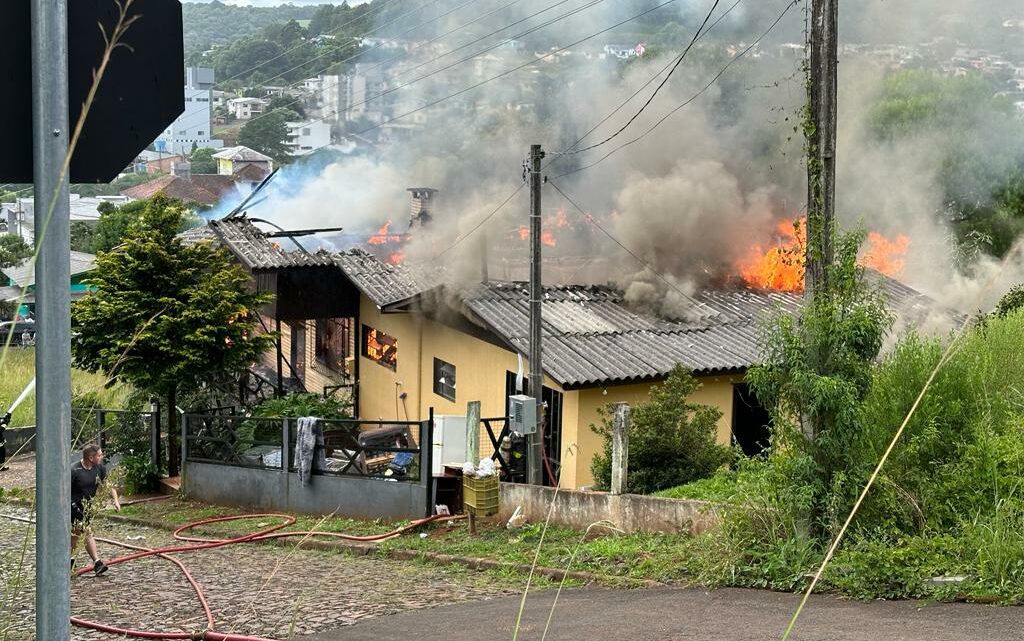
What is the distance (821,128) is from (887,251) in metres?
16.9

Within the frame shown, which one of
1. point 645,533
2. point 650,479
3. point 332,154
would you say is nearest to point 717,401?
point 650,479

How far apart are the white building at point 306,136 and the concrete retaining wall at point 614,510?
51297 mm

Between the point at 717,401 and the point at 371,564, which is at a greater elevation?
the point at 717,401

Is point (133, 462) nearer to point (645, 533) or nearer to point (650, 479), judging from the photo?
Answer: point (650, 479)

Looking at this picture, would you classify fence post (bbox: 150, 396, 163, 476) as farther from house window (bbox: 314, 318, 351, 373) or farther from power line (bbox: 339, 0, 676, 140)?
power line (bbox: 339, 0, 676, 140)

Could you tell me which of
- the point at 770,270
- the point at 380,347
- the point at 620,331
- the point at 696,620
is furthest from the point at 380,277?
the point at 696,620

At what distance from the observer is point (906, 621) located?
7.77 m

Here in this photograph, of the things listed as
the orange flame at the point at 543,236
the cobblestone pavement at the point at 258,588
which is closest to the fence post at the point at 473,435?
the cobblestone pavement at the point at 258,588

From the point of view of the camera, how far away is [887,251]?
26.4 metres

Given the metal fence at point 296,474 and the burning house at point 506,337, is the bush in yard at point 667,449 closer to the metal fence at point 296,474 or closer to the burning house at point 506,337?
the burning house at point 506,337

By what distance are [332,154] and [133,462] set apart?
1096 inches

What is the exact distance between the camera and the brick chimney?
25255 mm

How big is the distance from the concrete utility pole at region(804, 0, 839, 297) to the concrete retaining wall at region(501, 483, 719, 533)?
250 cm

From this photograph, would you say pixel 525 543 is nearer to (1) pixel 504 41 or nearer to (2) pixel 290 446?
(2) pixel 290 446
